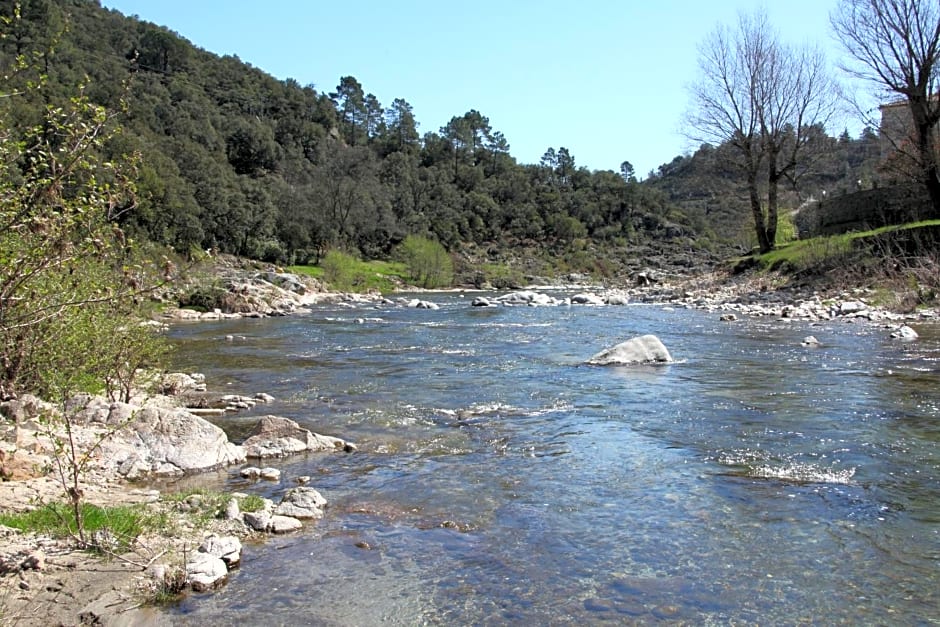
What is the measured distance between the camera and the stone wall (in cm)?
3338

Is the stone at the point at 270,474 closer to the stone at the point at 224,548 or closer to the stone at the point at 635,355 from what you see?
the stone at the point at 224,548

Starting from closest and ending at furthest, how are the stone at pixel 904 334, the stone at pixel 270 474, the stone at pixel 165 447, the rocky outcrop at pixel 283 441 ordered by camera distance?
the stone at pixel 270 474
the stone at pixel 165 447
the rocky outcrop at pixel 283 441
the stone at pixel 904 334

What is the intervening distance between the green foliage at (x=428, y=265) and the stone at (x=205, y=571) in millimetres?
64771

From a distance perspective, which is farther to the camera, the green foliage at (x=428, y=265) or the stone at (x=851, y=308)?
the green foliage at (x=428, y=265)

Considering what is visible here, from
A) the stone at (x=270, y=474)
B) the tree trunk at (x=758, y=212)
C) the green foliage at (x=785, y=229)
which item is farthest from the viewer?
the green foliage at (x=785, y=229)

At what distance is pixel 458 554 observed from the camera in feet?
16.9

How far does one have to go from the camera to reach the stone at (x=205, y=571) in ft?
14.8

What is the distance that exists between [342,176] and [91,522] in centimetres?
8249

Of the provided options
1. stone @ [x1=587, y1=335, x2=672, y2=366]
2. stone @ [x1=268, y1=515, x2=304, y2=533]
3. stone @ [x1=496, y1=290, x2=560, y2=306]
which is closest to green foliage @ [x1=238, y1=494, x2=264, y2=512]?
stone @ [x1=268, y1=515, x2=304, y2=533]

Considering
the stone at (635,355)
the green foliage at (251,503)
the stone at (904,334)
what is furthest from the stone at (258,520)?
the stone at (904,334)

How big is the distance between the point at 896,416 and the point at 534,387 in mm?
5504

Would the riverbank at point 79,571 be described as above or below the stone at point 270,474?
above

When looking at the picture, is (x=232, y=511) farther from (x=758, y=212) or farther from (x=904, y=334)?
(x=758, y=212)

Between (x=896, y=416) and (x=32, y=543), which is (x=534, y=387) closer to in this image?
(x=896, y=416)
